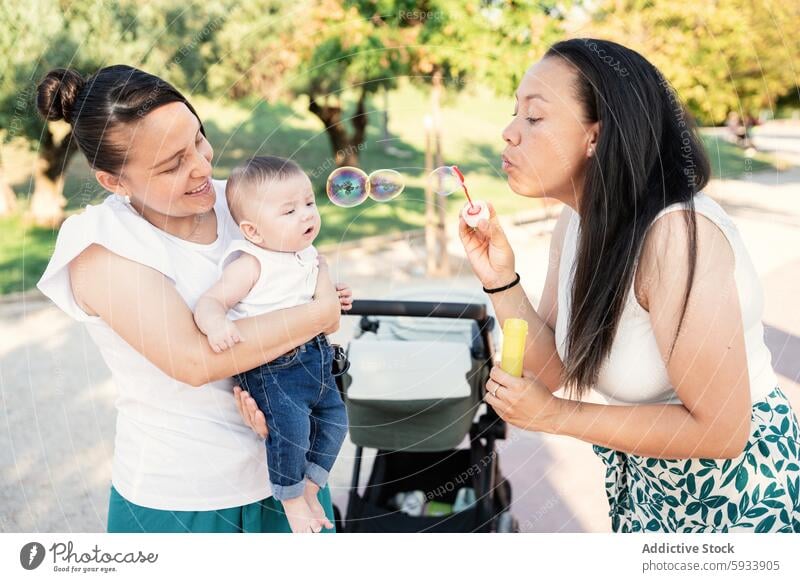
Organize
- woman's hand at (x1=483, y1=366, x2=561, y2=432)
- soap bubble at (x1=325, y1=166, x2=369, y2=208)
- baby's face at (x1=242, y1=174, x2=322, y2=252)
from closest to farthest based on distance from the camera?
woman's hand at (x1=483, y1=366, x2=561, y2=432), baby's face at (x1=242, y1=174, x2=322, y2=252), soap bubble at (x1=325, y1=166, x2=369, y2=208)

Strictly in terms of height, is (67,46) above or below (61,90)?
below

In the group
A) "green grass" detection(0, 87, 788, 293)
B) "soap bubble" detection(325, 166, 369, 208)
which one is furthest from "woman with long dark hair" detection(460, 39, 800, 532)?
"green grass" detection(0, 87, 788, 293)

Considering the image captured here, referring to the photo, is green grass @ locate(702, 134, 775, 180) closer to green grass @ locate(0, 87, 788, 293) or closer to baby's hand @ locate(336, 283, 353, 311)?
green grass @ locate(0, 87, 788, 293)

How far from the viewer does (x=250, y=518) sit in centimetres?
156

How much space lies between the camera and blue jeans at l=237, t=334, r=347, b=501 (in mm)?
1522

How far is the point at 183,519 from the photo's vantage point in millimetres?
1490

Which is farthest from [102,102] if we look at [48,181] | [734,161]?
[734,161]

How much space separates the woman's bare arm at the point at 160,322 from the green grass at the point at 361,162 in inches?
108

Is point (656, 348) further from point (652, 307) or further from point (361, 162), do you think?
point (361, 162)

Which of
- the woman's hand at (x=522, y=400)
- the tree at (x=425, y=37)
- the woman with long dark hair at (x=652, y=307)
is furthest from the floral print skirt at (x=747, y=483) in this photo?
the tree at (x=425, y=37)

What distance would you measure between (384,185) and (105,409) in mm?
2759

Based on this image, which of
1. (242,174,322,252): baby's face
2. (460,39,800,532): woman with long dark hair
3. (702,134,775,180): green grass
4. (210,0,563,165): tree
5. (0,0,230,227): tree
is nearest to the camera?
(460,39,800,532): woman with long dark hair
